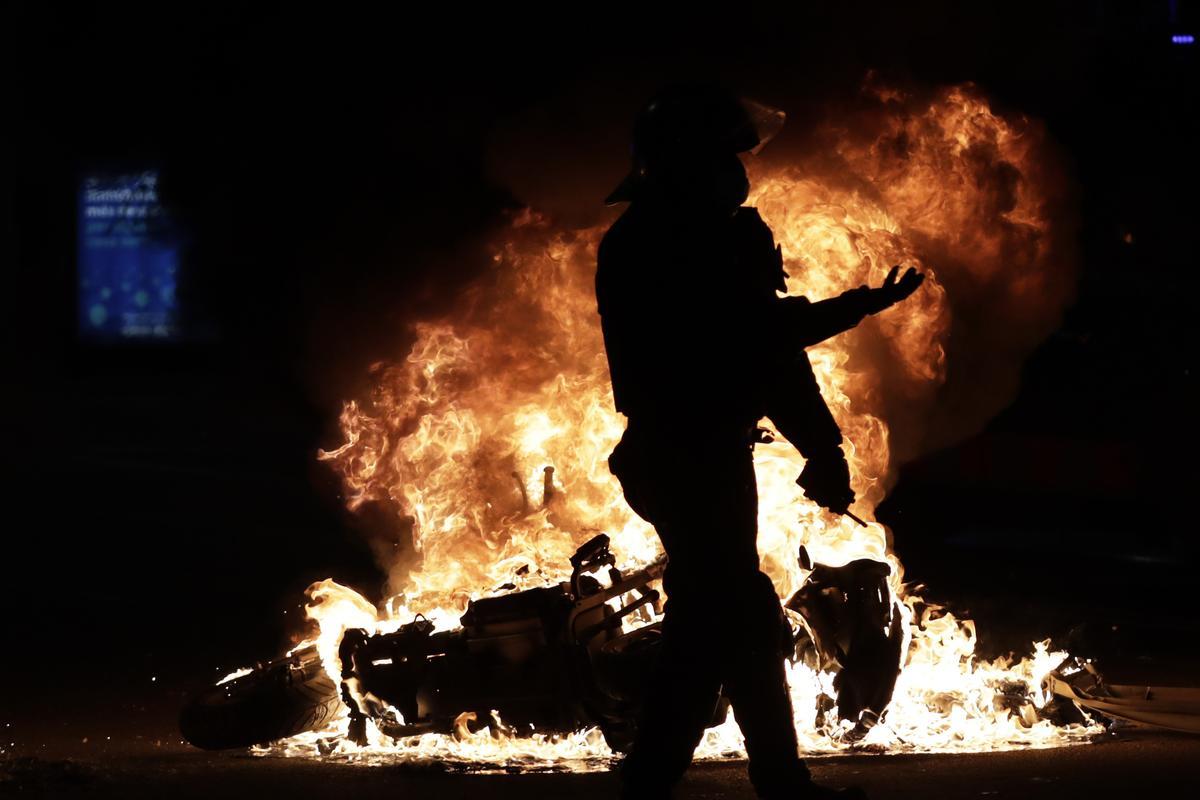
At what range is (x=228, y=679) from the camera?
22.1 ft

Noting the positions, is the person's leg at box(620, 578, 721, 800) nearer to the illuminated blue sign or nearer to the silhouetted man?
the silhouetted man

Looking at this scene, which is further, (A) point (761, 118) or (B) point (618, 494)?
(B) point (618, 494)

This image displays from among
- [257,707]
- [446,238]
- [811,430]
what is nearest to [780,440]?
[811,430]

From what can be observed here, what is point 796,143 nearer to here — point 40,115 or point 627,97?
point 627,97

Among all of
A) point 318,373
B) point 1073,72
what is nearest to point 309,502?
point 318,373

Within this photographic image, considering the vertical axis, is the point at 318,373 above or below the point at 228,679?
above

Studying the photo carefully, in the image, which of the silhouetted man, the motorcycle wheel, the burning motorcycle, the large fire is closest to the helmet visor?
the silhouetted man

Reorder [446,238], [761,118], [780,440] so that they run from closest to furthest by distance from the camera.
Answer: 1. [761,118]
2. [780,440]
3. [446,238]

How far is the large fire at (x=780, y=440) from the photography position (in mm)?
A: 6789

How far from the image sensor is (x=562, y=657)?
6121 mm

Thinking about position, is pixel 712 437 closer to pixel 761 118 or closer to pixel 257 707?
pixel 761 118

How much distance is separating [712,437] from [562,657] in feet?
5.21

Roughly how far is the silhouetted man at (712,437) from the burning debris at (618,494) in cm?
117

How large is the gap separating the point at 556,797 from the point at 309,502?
39.1 feet
